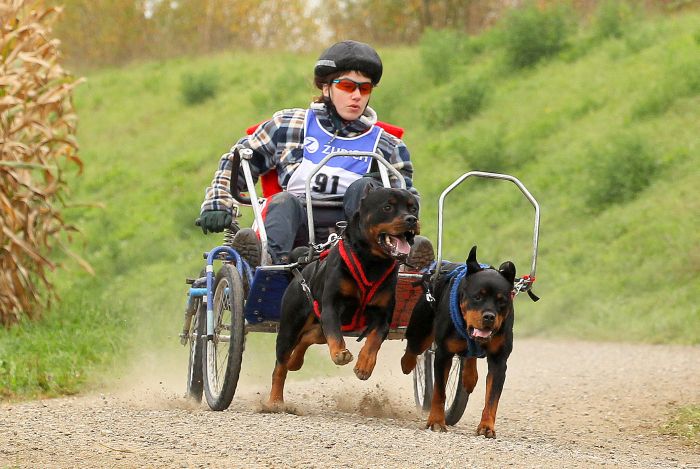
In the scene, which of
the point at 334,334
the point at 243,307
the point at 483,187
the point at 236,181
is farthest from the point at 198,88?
the point at 334,334

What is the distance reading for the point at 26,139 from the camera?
11.9 meters

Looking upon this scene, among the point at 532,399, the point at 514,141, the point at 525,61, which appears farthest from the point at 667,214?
the point at 525,61

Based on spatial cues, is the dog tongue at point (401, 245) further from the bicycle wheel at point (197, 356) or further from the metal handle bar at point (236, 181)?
the bicycle wheel at point (197, 356)

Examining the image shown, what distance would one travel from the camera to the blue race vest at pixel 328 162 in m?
7.57

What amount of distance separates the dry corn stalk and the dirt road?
2167 millimetres

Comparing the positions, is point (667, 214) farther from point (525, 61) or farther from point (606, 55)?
point (525, 61)

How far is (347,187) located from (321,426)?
176 cm

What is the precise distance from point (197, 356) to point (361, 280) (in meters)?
1.81

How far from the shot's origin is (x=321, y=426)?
6199 millimetres

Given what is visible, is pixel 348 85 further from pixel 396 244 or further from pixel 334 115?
pixel 396 244

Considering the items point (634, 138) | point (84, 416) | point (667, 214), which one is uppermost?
point (634, 138)

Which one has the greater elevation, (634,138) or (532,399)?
(634,138)

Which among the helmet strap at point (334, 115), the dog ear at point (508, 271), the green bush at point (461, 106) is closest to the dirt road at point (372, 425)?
the dog ear at point (508, 271)

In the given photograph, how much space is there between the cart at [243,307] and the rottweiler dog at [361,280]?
198 millimetres
